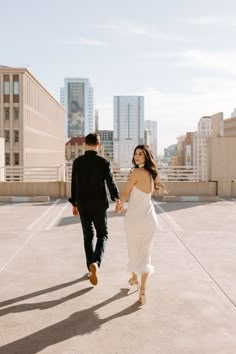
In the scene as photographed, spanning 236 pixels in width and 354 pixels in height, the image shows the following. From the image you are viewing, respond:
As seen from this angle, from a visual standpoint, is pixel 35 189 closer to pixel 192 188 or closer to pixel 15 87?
pixel 192 188

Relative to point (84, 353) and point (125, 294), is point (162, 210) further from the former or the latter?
point (84, 353)

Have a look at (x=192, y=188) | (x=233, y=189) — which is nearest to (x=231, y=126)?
(x=233, y=189)

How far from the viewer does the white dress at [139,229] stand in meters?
Result: 4.68

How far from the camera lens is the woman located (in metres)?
Result: 4.68

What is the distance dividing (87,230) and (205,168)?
11907 millimetres

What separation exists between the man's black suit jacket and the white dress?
2.04 ft

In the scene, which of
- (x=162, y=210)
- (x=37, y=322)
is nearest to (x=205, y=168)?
(x=162, y=210)

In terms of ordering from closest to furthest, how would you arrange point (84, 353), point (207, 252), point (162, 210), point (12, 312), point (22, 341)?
point (84, 353), point (22, 341), point (12, 312), point (207, 252), point (162, 210)

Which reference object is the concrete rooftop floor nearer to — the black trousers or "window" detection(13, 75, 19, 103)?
the black trousers

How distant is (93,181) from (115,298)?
56.8 inches

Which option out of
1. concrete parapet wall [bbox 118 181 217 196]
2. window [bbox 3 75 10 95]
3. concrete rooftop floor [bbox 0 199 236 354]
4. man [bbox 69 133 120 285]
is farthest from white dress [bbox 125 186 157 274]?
window [bbox 3 75 10 95]

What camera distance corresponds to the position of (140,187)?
4.72 meters

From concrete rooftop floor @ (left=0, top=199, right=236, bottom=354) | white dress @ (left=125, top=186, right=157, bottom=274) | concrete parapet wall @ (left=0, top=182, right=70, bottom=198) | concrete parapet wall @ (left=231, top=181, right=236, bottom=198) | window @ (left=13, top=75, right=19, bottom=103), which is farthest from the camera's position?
window @ (left=13, top=75, right=19, bottom=103)

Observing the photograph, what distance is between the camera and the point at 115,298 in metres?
4.71
